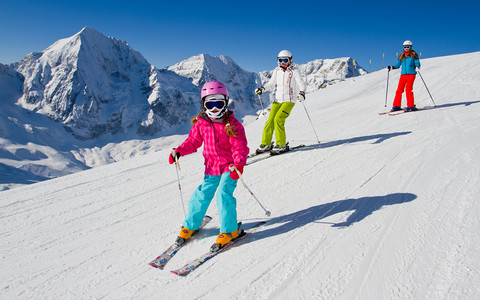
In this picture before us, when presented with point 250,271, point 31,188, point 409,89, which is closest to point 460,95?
point 409,89

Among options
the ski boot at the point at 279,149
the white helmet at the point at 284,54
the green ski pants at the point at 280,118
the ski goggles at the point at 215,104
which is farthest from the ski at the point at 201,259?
the white helmet at the point at 284,54

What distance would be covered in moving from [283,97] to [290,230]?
441 centimetres

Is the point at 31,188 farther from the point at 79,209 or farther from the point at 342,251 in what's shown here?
the point at 342,251

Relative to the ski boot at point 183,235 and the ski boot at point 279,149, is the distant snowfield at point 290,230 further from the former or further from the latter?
the ski boot at point 279,149

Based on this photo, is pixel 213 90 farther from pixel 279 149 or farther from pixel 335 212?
pixel 279 149

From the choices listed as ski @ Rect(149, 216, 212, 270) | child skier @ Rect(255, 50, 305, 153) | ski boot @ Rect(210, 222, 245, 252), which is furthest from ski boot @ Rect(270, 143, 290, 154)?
ski @ Rect(149, 216, 212, 270)

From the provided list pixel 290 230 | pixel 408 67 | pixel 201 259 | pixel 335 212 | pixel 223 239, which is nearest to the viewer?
pixel 201 259

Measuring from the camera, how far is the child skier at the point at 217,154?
3375mm

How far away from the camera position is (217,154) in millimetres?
3504

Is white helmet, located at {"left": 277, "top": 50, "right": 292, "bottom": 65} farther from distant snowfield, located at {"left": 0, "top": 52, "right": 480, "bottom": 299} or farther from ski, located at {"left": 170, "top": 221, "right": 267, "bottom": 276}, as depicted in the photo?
ski, located at {"left": 170, "top": 221, "right": 267, "bottom": 276}

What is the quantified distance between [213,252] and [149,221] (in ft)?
4.72

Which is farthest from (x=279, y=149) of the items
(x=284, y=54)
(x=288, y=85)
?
(x=284, y=54)

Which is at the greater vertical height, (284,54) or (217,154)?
(284,54)

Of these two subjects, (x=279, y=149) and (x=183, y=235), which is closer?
(x=183, y=235)
